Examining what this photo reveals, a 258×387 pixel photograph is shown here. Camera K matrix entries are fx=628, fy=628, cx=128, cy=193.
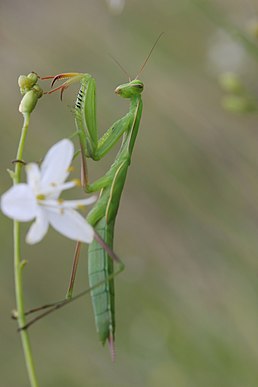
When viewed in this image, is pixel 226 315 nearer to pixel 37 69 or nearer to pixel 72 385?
pixel 72 385

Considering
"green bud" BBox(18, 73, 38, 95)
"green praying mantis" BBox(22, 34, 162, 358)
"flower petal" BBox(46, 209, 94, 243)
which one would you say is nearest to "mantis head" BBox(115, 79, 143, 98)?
"green praying mantis" BBox(22, 34, 162, 358)

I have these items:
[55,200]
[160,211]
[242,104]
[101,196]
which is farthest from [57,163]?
[160,211]

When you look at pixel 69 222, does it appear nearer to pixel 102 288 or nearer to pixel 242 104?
pixel 102 288

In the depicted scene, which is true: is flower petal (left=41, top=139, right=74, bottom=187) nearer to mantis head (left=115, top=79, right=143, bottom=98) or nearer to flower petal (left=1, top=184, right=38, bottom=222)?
flower petal (left=1, top=184, right=38, bottom=222)

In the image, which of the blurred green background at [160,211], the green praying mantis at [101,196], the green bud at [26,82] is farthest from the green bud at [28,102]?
the blurred green background at [160,211]

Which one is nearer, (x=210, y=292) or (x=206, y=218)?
(x=206, y=218)

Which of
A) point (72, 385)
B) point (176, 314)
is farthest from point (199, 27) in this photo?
point (72, 385)

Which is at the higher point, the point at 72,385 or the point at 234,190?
the point at 234,190
